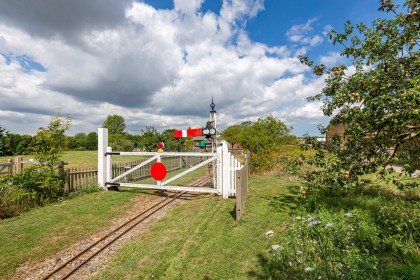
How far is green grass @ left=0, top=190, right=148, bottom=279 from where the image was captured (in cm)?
498

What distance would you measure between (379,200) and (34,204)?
1145 cm

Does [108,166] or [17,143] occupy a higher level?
[17,143]

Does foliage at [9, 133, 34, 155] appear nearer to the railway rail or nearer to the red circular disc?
the red circular disc

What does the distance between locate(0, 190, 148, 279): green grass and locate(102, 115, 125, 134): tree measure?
7747cm

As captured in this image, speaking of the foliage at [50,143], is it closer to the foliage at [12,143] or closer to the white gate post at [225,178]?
the white gate post at [225,178]

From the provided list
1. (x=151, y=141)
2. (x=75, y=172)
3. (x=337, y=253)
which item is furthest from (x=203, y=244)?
(x=151, y=141)

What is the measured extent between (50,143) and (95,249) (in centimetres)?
559

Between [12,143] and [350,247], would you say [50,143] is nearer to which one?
[350,247]

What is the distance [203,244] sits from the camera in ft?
15.9

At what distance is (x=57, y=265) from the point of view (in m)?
4.62

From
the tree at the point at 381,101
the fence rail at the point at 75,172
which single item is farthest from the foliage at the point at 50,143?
the tree at the point at 381,101

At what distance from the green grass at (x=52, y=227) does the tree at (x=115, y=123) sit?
77472 millimetres

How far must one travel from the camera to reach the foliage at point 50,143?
28.1 feet

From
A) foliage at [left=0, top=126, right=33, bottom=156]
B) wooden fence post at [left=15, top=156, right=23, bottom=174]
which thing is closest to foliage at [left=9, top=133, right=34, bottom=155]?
foliage at [left=0, top=126, right=33, bottom=156]
